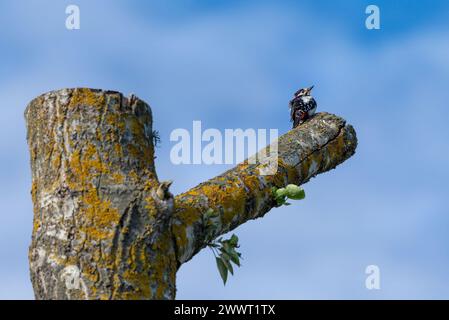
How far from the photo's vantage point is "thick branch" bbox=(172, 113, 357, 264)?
11.0 feet

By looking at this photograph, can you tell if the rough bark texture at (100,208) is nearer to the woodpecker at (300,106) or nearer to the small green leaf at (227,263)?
the small green leaf at (227,263)

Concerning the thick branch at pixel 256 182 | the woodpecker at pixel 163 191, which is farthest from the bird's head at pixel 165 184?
the thick branch at pixel 256 182

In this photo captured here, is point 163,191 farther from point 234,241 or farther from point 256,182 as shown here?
point 256,182

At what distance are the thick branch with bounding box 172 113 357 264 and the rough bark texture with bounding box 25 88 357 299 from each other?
14 millimetres

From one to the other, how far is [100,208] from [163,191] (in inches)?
9.1

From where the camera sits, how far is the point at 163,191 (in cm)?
310

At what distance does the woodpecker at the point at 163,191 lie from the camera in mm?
3094

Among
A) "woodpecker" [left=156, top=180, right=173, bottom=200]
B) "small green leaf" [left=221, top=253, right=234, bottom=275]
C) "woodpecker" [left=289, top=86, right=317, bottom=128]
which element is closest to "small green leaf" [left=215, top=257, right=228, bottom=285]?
"small green leaf" [left=221, top=253, right=234, bottom=275]

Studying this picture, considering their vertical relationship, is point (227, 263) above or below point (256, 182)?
below

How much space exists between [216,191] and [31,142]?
2.59 ft

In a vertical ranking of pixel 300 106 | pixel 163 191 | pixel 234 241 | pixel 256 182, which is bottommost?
pixel 234 241

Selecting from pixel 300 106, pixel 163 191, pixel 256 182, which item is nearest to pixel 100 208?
pixel 163 191
